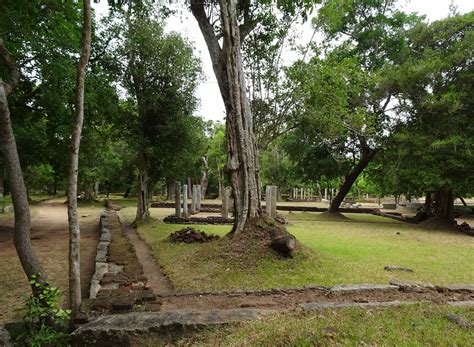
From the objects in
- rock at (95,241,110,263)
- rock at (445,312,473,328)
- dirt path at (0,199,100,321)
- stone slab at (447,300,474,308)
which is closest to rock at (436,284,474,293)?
stone slab at (447,300,474,308)

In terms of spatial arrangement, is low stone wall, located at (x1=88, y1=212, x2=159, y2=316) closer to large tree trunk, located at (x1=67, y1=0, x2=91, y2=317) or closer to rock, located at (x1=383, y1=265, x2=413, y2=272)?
large tree trunk, located at (x1=67, y1=0, x2=91, y2=317)

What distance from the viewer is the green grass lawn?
3.37 meters

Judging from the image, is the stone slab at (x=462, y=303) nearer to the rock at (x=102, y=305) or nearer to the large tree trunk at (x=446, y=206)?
the rock at (x=102, y=305)

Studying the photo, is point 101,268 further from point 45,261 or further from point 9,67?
point 9,67

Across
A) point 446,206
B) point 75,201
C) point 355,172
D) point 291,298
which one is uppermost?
point 355,172

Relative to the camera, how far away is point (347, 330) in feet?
11.7

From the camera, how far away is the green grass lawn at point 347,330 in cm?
337

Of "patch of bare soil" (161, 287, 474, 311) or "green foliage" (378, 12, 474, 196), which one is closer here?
"patch of bare soil" (161, 287, 474, 311)

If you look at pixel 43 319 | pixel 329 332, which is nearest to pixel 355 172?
pixel 329 332

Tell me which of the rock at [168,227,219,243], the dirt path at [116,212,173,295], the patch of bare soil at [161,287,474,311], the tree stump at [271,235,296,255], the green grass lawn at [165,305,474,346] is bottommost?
the dirt path at [116,212,173,295]

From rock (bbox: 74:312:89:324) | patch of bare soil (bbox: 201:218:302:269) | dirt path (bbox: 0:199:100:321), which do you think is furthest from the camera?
patch of bare soil (bbox: 201:218:302:269)

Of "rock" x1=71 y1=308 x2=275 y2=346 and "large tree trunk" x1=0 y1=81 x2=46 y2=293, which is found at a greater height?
"large tree trunk" x1=0 y1=81 x2=46 y2=293

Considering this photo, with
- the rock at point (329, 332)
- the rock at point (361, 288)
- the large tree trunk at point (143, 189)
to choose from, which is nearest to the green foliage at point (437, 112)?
the rock at point (361, 288)

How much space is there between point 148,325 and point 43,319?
1.18m
